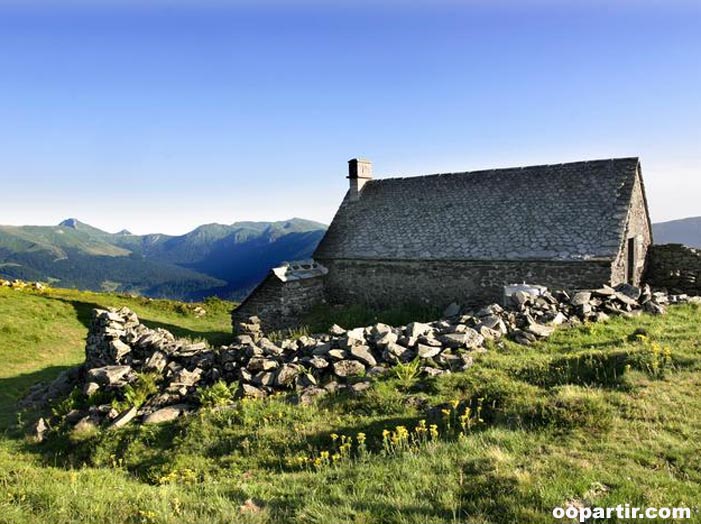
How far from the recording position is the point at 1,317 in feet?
88.2

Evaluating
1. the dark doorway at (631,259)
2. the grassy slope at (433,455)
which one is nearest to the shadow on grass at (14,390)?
the grassy slope at (433,455)

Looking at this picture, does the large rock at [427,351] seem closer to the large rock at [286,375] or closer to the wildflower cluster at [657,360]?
the large rock at [286,375]

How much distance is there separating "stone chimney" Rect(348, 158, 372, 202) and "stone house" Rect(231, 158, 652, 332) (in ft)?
3.19

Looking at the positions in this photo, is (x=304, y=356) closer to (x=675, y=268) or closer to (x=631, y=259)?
(x=631, y=259)

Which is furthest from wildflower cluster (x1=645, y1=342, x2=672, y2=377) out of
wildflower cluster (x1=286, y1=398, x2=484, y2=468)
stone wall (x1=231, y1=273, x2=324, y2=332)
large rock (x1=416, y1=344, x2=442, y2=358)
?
stone wall (x1=231, y1=273, x2=324, y2=332)

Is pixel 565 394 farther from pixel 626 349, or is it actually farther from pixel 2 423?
pixel 2 423

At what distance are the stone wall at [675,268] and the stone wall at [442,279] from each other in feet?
23.8

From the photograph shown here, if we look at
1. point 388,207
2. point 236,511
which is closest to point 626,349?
point 236,511

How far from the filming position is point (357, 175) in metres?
31.7

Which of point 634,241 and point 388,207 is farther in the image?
point 388,207

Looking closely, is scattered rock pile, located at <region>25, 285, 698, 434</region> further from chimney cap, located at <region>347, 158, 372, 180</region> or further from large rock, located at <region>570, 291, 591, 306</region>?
chimney cap, located at <region>347, 158, 372, 180</region>

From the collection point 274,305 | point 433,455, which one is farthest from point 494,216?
point 433,455

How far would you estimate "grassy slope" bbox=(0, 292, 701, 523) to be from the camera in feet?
19.2

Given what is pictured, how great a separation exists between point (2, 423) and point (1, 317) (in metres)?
16.1
